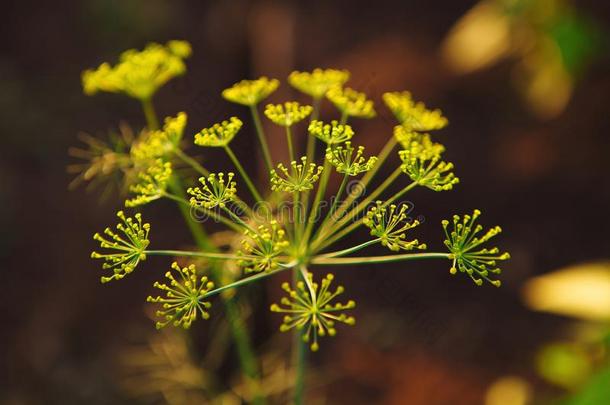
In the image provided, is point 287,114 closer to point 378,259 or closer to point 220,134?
point 220,134

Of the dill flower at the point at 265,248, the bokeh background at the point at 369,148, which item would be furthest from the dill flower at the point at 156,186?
the bokeh background at the point at 369,148

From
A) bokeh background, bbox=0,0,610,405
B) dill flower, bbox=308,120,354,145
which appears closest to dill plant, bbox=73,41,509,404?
dill flower, bbox=308,120,354,145

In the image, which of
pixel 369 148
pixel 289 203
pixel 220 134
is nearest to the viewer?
pixel 220 134

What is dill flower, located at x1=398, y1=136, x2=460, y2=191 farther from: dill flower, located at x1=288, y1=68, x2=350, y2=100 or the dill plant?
dill flower, located at x1=288, y1=68, x2=350, y2=100

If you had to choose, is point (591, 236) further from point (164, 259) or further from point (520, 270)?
point (164, 259)

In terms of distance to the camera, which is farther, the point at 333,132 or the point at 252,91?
the point at 252,91

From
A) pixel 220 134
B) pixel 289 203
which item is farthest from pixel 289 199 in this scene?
pixel 220 134

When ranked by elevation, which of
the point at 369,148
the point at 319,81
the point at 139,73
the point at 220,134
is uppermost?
the point at 369,148

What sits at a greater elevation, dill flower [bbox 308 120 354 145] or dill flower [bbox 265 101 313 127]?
dill flower [bbox 265 101 313 127]

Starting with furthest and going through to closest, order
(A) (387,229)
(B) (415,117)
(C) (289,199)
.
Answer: (C) (289,199), (B) (415,117), (A) (387,229)

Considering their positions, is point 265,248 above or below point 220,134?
below
